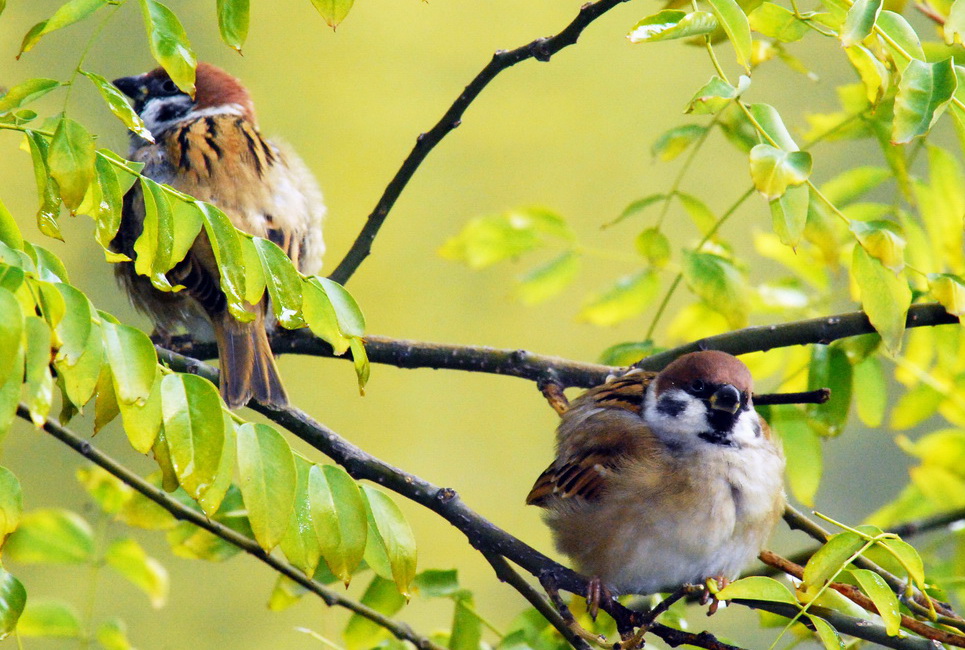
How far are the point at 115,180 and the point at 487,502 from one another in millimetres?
3034

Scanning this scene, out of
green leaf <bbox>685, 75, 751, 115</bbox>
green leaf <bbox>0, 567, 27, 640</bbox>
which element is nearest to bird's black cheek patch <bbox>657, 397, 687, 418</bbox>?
green leaf <bbox>685, 75, 751, 115</bbox>

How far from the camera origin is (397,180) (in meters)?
1.19

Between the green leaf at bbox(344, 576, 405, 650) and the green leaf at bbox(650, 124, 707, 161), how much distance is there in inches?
26.7

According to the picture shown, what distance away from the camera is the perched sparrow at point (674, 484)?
1.25m

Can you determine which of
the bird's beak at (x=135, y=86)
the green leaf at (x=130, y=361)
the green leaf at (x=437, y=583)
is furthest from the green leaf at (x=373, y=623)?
the bird's beak at (x=135, y=86)

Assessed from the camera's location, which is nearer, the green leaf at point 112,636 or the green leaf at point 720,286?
the green leaf at point 112,636

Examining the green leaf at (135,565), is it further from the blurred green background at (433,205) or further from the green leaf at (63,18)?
the blurred green background at (433,205)

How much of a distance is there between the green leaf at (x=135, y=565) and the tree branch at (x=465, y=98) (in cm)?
47

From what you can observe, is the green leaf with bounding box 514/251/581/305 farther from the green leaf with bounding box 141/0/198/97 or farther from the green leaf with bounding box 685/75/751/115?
the green leaf with bounding box 141/0/198/97

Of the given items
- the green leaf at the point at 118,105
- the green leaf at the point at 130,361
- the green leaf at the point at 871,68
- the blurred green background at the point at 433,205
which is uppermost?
the green leaf at the point at 871,68

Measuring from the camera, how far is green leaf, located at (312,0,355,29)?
70cm

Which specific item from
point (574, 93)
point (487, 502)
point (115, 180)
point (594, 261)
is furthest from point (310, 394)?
point (115, 180)

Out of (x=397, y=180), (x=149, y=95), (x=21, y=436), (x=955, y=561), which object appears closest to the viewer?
(x=397, y=180)

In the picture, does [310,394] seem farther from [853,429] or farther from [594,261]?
[853,429]
